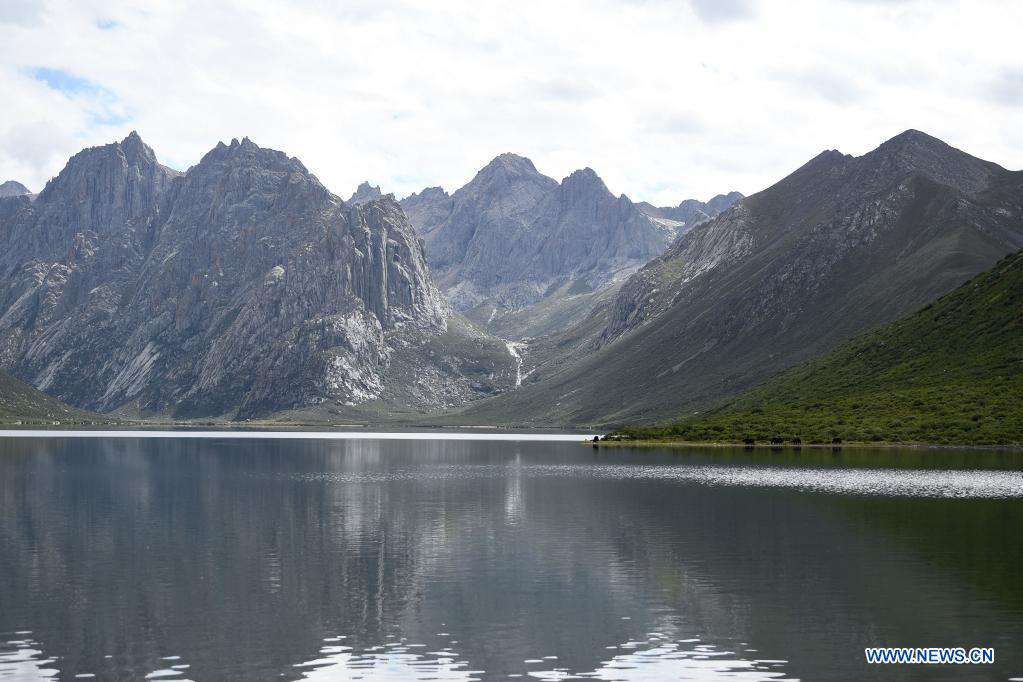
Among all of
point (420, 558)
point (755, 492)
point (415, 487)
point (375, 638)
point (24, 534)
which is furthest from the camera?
point (415, 487)

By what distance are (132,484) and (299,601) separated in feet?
266

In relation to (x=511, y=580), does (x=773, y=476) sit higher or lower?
higher

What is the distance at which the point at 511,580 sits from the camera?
2317 inches

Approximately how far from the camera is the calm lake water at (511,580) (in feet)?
138

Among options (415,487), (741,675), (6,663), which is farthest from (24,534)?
(741,675)

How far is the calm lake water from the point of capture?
42.0 metres

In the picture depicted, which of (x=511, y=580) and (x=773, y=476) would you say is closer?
(x=511, y=580)

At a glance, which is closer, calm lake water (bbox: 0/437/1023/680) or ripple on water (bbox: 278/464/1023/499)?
calm lake water (bbox: 0/437/1023/680)

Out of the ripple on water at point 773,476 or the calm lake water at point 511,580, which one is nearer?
the calm lake water at point 511,580

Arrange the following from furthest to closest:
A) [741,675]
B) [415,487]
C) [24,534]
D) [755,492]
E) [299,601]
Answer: [415,487] → [755,492] → [24,534] → [299,601] → [741,675]

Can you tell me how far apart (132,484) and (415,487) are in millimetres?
34278

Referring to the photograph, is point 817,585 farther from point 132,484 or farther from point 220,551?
point 132,484

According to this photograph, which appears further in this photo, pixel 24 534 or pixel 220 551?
pixel 24 534

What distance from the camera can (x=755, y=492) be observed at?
109 metres
